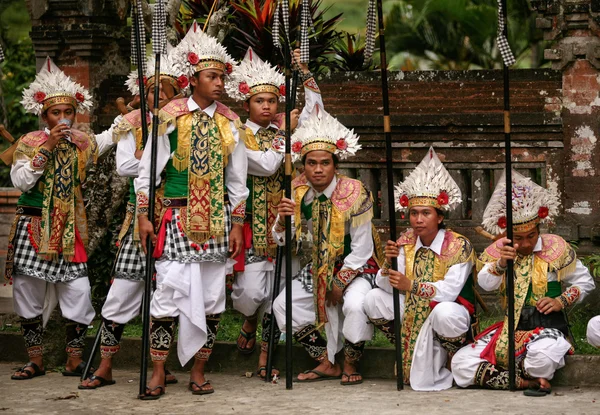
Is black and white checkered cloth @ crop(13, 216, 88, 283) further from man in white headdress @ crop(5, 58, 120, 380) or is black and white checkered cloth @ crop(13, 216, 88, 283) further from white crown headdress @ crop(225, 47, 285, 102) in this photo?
white crown headdress @ crop(225, 47, 285, 102)

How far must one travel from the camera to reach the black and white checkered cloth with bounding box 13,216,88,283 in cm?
791

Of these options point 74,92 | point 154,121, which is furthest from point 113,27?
point 154,121

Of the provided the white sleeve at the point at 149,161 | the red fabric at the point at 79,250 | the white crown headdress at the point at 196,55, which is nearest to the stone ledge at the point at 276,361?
the red fabric at the point at 79,250

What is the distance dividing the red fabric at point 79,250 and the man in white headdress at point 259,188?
1.12 meters

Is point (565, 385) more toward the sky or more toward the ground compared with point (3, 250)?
more toward the ground

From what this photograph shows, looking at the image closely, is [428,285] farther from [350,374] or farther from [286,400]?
[286,400]

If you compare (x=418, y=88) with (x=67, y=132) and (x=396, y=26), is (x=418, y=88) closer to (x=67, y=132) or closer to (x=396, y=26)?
(x=67, y=132)

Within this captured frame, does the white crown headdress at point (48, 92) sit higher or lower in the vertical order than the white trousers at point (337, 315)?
higher

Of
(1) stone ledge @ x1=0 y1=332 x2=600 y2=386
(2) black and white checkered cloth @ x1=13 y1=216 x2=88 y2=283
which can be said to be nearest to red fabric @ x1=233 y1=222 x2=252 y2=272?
(1) stone ledge @ x1=0 y1=332 x2=600 y2=386

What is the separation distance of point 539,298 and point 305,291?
1.65 meters

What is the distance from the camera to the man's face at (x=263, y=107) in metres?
8.11

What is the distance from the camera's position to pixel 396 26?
73.8 ft

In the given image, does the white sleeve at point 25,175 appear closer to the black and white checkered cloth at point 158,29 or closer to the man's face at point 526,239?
the black and white checkered cloth at point 158,29

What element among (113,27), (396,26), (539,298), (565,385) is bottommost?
(565,385)
